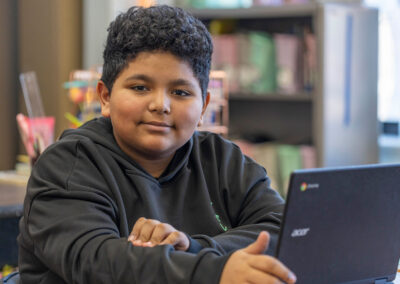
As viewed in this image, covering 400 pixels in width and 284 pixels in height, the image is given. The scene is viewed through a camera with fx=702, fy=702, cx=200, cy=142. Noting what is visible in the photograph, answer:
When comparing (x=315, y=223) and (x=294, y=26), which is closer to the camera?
(x=315, y=223)

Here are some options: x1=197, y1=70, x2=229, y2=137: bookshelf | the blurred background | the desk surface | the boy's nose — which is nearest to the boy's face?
the boy's nose

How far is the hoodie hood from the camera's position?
118 centimetres

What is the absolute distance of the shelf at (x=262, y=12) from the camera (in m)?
2.97

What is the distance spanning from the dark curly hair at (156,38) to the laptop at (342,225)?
0.41 m

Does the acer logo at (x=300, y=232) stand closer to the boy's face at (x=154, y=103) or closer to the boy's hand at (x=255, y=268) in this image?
the boy's hand at (x=255, y=268)

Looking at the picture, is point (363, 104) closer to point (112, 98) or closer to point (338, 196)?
point (112, 98)

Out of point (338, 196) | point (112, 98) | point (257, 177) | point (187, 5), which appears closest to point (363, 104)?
point (187, 5)

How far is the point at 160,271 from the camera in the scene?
899 millimetres

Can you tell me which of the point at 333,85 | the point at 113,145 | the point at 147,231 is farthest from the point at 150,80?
the point at 333,85

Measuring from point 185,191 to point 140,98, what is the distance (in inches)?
7.7

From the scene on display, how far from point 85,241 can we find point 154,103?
0.27 metres

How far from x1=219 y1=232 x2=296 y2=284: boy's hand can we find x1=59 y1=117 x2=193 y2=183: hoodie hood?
0.37 meters

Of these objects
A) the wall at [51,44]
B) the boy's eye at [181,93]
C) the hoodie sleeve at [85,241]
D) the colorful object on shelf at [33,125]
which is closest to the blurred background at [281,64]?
the wall at [51,44]

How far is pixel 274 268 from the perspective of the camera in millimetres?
820
